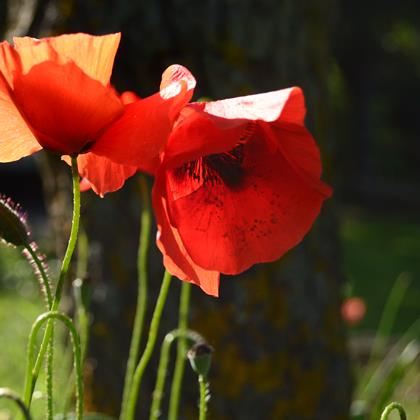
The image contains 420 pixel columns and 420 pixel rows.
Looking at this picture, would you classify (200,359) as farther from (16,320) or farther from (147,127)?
(16,320)

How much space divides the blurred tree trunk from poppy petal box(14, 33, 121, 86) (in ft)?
4.79

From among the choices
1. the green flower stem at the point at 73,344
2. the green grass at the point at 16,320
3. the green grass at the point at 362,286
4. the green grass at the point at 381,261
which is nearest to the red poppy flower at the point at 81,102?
the green flower stem at the point at 73,344

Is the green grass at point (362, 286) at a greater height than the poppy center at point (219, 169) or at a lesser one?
lesser

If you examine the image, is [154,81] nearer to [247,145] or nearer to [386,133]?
[247,145]

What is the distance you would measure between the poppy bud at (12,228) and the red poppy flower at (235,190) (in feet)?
0.42

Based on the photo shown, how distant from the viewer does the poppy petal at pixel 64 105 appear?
0.77 m

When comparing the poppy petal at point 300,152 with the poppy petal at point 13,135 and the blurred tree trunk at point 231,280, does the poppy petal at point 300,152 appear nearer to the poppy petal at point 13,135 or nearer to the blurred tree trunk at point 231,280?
the poppy petal at point 13,135

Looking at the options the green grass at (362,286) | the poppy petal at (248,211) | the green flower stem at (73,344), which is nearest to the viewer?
the green flower stem at (73,344)

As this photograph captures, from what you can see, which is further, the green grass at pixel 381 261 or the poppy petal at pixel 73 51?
the green grass at pixel 381 261

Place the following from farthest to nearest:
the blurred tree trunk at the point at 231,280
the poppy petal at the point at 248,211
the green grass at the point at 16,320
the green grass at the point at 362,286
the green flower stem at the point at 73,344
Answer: the green grass at the point at 362,286, the green grass at the point at 16,320, the blurred tree trunk at the point at 231,280, the poppy petal at the point at 248,211, the green flower stem at the point at 73,344

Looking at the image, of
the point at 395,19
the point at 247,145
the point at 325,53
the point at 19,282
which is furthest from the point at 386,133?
the point at 247,145

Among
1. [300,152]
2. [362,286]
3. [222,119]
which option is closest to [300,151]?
[300,152]

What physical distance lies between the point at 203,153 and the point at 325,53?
1870 millimetres

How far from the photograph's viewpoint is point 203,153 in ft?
2.52
